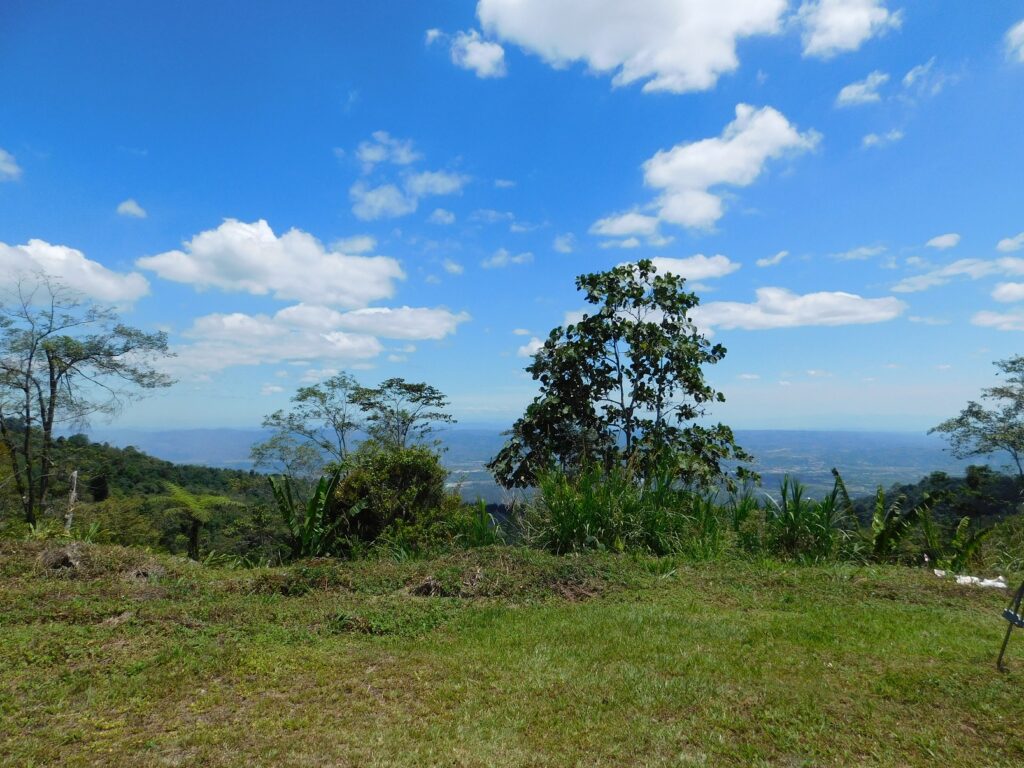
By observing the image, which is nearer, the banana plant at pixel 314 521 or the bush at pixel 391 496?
the banana plant at pixel 314 521

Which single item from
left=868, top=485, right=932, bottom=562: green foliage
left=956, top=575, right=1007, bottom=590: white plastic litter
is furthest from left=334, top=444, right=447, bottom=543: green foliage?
left=956, top=575, right=1007, bottom=590: white plastic litter

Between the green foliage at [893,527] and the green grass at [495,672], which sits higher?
the green foliage at [893,527]

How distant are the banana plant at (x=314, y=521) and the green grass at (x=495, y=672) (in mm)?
2371

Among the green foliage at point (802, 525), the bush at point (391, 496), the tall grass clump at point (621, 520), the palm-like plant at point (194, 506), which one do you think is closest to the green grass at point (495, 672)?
the tall grass clump at point (621, 520)

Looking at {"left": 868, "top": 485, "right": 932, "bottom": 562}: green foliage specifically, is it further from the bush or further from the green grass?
the bush

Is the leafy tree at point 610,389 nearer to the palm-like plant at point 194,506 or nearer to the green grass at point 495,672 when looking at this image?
the green grass at point 495,672

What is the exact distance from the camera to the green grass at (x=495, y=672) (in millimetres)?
3184

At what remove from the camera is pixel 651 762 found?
10.0 ft

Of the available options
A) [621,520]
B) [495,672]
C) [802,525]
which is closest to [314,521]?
[621,520]

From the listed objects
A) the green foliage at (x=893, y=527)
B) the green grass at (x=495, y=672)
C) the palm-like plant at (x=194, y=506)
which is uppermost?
the green foliage at (x=893, y=527)

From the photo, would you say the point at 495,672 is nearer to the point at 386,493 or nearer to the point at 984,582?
the point at 386,493

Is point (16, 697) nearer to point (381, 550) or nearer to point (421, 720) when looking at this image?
point (421, 720)

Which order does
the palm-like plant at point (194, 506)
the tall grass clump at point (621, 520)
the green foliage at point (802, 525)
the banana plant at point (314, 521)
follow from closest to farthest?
1. the tall grass clump at point (621, 520)
2. the green foliage at point (802, 525)
3. the banana plant at point (314, 521)
4. the palm-like plant at point (194, 506)

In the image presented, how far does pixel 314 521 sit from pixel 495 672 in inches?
225
